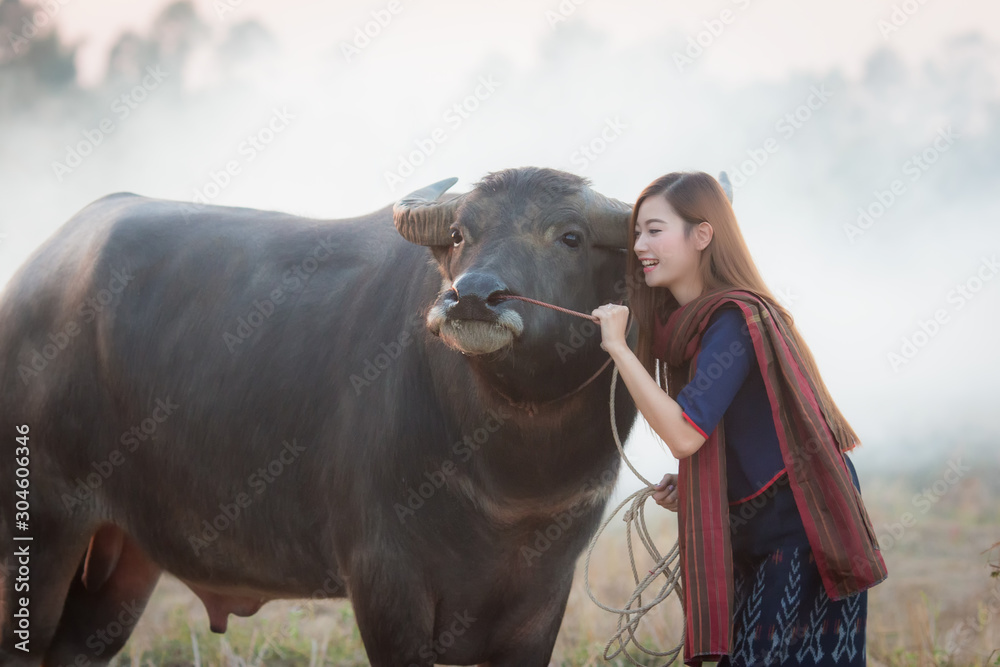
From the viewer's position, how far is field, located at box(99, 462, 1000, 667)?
525 centimetres

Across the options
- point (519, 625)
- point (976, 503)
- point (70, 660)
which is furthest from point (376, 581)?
point (976, 503)

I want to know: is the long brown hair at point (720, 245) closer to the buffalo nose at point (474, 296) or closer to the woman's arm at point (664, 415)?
the woman's arm at point (664, 415)

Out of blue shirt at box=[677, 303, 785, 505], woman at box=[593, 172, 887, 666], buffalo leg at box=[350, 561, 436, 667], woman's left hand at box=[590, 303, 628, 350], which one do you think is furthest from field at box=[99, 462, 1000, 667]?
woman's left hand at box=[590, 303, 628, 350]

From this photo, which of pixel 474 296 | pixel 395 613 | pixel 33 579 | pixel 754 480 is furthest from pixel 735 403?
pixel 33 579

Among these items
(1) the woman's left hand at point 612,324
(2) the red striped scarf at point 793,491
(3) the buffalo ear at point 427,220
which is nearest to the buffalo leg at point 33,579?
(3) the buffalo ear at point 427,220

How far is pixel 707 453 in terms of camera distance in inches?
105

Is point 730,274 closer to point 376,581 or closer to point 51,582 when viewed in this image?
point 376,581

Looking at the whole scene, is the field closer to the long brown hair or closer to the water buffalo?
the water buffalo

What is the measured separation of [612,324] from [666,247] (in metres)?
0.31

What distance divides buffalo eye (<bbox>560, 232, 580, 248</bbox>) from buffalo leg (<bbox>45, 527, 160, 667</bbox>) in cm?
278

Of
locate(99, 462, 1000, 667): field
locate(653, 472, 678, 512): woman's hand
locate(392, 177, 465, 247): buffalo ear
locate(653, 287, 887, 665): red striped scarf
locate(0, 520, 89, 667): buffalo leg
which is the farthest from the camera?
locate(99, 462, 1000, 667): field

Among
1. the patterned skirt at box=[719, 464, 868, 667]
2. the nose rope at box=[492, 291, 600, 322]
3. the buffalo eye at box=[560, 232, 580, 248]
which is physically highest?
the buffalo eye at box=[560, 232, 580, 248]

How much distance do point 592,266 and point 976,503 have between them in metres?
7.72

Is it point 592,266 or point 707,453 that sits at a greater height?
point 592,266
